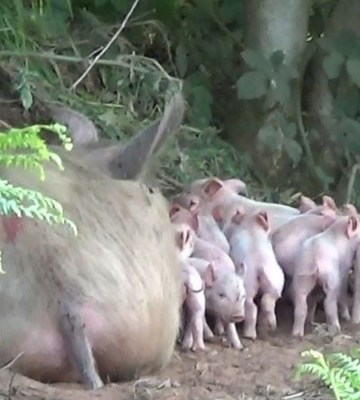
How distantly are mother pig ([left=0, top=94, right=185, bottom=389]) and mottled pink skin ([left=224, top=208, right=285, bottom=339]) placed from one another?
24.9 inches

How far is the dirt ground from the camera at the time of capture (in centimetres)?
307

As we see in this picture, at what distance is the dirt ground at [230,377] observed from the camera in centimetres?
307

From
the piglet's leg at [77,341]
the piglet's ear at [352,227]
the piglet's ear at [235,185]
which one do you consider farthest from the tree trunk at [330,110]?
the piglet's leg at [77,341]

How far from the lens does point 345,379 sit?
260 centimetres

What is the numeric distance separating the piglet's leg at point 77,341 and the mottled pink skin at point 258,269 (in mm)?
1114

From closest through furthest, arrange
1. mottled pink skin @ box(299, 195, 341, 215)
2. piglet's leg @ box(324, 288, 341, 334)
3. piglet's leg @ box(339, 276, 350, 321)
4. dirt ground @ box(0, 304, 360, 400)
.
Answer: dirt ground @ box(0, 304, 360, 400) → piglet's leg @ box(324, 288, 341, 334) → piglet's leg @ box(339, 276, 350, 321) → mottled pink skin @ box(299, 195, 341, 215)

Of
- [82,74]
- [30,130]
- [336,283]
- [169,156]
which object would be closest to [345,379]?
[30,130]

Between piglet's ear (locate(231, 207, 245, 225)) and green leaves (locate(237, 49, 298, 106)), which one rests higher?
green leaves (locate(237, 49, 298, 106))

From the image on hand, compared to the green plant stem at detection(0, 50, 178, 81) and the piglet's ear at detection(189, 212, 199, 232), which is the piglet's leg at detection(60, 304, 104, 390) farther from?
the green plant stem at detection(0, 50, 178, 81)

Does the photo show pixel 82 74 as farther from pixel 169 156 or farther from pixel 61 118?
pixel 61 118

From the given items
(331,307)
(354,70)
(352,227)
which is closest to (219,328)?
(331,307)

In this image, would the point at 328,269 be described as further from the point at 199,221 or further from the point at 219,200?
the point at 219,200

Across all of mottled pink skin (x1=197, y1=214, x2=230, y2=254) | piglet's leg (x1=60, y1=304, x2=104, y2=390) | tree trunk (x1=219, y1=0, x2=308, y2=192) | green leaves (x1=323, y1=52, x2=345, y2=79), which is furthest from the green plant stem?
piglet's leg (x1=60, y1=304, x2=104, y2=390)

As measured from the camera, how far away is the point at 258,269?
14.4 ft
